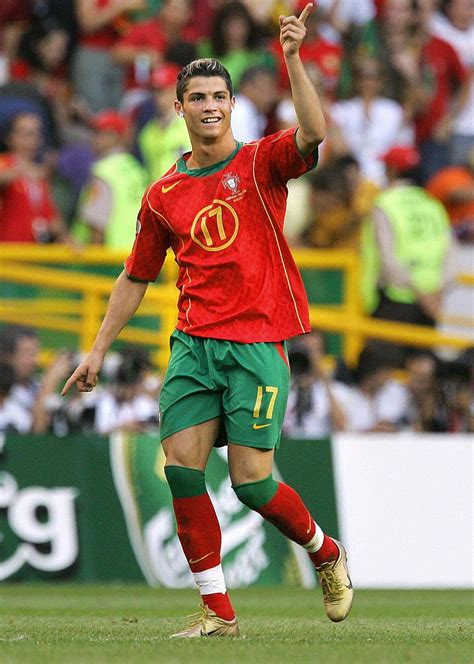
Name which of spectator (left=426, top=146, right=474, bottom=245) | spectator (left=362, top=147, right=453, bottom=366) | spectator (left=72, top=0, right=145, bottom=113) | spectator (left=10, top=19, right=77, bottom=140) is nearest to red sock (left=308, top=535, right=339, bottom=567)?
spectator (left=362, top=147, right=453, bottom=366)

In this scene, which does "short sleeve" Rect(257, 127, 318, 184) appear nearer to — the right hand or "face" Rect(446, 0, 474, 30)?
the right hand

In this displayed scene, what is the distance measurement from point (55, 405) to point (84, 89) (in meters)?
4.48

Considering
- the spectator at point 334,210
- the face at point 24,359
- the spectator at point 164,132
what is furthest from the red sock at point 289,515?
the spectator at point 334,210

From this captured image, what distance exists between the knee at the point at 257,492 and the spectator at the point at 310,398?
Result: 17.9 feet

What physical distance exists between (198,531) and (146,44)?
9438 mm

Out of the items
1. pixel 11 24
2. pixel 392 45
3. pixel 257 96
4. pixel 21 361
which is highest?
pixel 11 24

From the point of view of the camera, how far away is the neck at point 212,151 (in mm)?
6773

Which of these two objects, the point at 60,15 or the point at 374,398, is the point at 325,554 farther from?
the point at 60,15

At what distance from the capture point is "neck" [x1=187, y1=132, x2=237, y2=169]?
22.2 ft

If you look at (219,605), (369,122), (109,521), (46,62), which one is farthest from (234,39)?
(219,605)

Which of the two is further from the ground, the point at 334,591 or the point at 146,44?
the point at 146,44

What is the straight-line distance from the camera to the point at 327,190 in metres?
13.9

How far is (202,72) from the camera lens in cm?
670

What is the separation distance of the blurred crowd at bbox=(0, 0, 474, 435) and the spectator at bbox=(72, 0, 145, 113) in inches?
0.5
